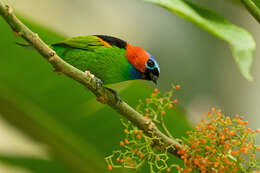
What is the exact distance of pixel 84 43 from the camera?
2.21 meters

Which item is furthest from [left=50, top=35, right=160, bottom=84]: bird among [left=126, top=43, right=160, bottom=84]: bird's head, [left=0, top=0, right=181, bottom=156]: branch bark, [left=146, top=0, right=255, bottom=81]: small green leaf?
[left=146, top=0, right=255, bottom=81]: small green leaf

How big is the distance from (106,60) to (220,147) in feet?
3.11

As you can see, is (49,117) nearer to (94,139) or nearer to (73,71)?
(94,139)

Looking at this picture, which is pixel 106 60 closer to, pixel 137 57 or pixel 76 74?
pixel 137 57

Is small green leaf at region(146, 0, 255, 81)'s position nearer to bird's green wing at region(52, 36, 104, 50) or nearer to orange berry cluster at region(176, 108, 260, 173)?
orange berry cluster at region(176, 108, 260, 173)

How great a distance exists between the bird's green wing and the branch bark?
65 centimetres

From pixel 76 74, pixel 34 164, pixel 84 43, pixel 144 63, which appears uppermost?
pixel 84 43

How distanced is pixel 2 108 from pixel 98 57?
74cm

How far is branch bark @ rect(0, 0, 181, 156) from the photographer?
1203 millimetres

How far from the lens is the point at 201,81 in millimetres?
5824

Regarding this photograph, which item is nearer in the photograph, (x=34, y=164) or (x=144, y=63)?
(x=144, y=63)

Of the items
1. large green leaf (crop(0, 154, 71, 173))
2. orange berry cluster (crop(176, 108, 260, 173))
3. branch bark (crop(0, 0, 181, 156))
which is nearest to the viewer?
branch bark (crop(0, 0, 181, 156))

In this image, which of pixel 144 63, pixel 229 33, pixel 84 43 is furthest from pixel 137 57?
pixel 229 33

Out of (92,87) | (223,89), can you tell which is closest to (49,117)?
(92,87)
